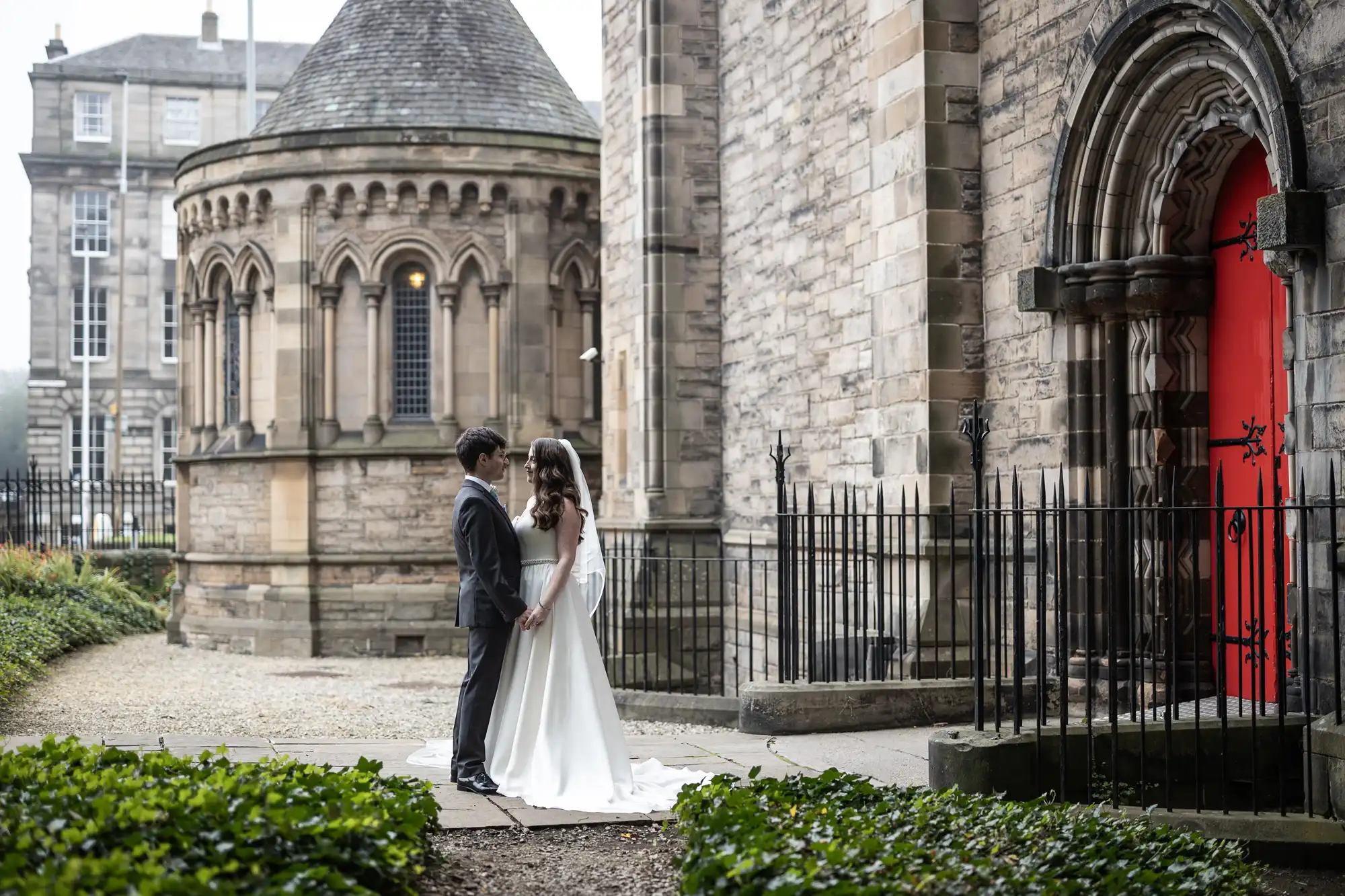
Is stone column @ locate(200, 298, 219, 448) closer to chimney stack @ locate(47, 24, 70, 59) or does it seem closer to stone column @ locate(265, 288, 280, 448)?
stone column @ locate(265, 288, 280, 448)

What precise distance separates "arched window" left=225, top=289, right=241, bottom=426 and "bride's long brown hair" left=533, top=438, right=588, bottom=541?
594 inches

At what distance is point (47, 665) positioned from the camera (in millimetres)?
16453

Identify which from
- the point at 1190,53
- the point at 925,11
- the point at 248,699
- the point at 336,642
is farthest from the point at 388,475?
the point at 1190,53

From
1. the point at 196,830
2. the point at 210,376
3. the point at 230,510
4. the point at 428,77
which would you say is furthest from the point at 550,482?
the point at 210,376

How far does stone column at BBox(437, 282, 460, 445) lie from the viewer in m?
20.2

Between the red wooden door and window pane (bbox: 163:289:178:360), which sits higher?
window pane (bbox: 163:289:178:360)

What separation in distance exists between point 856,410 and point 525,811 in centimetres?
688

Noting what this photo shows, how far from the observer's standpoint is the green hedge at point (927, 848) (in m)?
4.95

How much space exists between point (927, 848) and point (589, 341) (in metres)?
16.0

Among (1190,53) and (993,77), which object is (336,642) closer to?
(993,77)

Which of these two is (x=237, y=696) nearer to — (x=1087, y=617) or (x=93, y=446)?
(x=1087, y=617)

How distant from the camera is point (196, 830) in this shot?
4773 mm

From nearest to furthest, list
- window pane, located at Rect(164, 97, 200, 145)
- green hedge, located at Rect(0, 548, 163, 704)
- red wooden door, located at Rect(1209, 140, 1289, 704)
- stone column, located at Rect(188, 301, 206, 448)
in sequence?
red wooden door, located at Rect(1209, 140, 1289, 704)
green hedge, located at Rect(0, 548, 163, 704)
stone column, located at Rect(188, 301, 206, 448)
window pane, located at Rect(164, 97, 200, 145)

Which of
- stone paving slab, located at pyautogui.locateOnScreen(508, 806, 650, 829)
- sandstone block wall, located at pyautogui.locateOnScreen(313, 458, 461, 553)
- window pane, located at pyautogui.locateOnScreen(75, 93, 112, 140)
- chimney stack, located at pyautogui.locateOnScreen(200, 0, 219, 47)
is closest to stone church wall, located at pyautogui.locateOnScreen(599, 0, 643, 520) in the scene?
sandstone block wall, located at pyautogui.locateOnScreen(313, 458, 461, 553)
